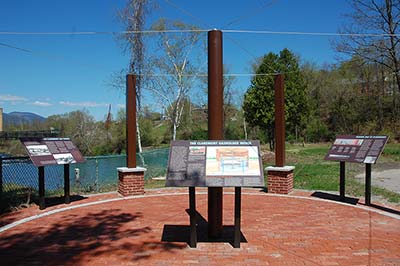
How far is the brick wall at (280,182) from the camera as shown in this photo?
899cm

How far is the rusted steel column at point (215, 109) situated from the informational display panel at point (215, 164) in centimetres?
33

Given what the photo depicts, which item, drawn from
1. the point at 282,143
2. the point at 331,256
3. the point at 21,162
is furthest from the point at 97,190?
the point at 331,256

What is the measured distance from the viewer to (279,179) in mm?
9086

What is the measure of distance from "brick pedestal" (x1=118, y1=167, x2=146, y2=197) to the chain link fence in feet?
5.09

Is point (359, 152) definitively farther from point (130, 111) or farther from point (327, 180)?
point (130, 111)

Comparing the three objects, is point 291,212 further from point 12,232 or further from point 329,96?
point 329,96

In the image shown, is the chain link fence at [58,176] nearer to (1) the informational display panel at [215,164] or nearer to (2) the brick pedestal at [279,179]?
(1) the informational display panel at [215,164]

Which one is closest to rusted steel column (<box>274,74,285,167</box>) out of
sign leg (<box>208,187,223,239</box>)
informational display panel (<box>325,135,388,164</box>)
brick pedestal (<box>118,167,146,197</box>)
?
informational display panel (<box>325,135,388,164</box>)

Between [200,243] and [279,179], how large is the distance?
4357mm

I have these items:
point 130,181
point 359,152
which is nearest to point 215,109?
point 359,152

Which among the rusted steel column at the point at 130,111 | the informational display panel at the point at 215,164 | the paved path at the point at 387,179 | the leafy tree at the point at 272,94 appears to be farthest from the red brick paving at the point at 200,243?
the leafy tree at the point at 272,94

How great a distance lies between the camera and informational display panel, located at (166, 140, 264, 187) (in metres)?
4.75

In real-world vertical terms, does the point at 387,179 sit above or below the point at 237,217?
below

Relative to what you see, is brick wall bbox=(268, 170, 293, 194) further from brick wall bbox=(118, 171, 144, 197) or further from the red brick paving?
brick wall bbox=(118, 171, 144, 197)
